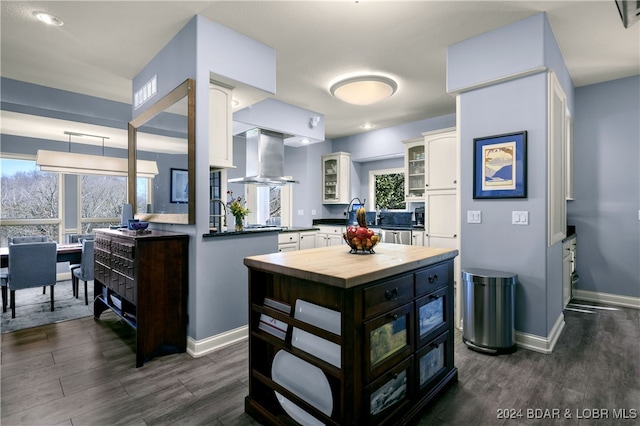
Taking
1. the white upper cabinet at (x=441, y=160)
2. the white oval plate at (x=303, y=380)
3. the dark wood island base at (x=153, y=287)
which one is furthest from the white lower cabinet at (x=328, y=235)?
the white oval plate at (x=303, y=380)

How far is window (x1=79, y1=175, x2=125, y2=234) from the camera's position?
5.83 meters

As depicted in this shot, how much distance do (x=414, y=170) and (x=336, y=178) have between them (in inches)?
69.7

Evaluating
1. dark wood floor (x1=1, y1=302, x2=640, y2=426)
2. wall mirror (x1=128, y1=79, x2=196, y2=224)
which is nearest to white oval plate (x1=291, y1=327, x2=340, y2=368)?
dark wood floor (x1=1, y1=302, x2=640, y2=426)

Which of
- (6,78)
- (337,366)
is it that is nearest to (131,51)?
(6,78)

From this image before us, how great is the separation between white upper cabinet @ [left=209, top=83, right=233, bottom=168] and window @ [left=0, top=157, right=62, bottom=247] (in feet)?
14.3

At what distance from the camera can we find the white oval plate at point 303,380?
1.49 m

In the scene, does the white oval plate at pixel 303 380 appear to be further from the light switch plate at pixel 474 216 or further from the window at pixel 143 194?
the window at pixel 143 194

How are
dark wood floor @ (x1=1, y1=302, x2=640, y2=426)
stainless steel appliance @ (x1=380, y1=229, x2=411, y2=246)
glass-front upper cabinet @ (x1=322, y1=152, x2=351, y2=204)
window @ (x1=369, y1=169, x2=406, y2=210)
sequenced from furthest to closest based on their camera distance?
glass-front upper cabinet @ (x1=322, y1=152, x2=351, y2=204) → window @ (x1=369, y1=169, x2=406, y2=210) → stainless steel appliance @ (x1=380, y1=229, x2=411, y2=246) → dark wood floor @ (x1=1, y1=302, x2=640, y2=426)

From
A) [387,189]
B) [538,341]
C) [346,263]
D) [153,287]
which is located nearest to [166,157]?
[153,287]

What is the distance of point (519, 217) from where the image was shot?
9.00 feet

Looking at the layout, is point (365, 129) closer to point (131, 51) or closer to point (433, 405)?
point (131, 51)

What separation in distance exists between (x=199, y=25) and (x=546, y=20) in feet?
9.47

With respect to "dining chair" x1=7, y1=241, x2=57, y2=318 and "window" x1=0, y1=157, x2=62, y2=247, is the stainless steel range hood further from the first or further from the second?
"window" x1=0, y1=157, x2=62, y2=247

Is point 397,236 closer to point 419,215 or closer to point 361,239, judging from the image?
point 419,215
